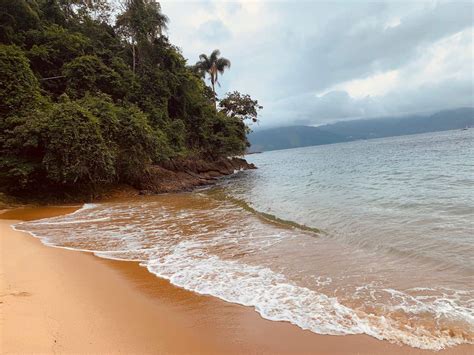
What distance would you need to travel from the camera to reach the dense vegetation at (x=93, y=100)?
16.8 m

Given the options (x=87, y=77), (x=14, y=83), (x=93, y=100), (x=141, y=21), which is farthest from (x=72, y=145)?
(x=141, y=21)

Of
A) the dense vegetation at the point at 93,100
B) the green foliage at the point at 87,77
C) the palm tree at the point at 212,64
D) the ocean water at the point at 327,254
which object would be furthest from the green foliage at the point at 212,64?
the ocean water at the point at 327,254

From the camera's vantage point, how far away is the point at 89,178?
1875cm

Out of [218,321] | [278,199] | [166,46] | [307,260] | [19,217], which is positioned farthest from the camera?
[166,46]

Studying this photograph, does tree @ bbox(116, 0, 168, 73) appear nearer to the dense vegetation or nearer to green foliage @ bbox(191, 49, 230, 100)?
the dense vegetation

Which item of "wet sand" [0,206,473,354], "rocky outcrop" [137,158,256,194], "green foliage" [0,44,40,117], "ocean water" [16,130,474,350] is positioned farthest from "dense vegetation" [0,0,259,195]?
"wet sand" [0,206,473,354]

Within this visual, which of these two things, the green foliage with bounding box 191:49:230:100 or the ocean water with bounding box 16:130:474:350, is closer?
the ocean water with bounding box 16:130:474:350

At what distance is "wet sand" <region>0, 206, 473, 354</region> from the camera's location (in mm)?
3438

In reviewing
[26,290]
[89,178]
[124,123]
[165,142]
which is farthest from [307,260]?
[165,142]

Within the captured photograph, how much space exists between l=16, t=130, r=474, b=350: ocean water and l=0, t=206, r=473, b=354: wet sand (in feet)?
0.82

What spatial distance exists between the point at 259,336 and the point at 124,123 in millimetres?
19840

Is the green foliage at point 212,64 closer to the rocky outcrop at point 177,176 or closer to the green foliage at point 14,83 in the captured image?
the rocky outcrop at point 177,176

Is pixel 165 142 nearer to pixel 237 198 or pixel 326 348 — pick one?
pixel 237 198

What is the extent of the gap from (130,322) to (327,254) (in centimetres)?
473
